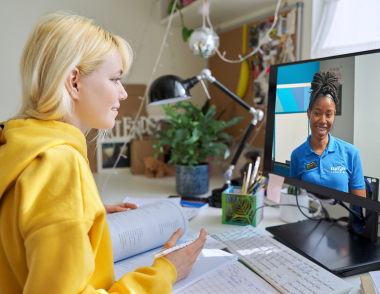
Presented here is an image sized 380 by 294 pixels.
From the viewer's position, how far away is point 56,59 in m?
0.54

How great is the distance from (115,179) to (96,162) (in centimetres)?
24

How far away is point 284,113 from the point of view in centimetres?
92

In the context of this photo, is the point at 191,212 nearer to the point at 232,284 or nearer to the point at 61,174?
the point at 232,284

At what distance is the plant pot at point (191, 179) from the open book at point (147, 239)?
440 mm

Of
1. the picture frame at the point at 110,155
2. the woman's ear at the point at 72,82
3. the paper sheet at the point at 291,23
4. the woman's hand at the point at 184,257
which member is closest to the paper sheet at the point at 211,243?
the woman's hand at the point at 184,257

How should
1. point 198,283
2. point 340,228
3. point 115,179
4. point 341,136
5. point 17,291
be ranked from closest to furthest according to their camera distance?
point 17,291 → point 198,283 → point 341,136 → point 340,228 → point 115,179

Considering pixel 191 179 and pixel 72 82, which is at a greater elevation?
pixel 72 82

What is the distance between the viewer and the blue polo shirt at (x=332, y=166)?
0.73m

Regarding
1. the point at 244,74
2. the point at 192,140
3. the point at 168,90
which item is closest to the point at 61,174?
the point at 168,90

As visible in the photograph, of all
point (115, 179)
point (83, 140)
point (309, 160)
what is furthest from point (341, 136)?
point (115, 179)

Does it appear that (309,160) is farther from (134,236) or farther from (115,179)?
(115,179)

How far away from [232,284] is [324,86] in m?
0.51

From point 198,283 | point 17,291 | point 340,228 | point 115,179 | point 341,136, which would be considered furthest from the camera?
point 115,179

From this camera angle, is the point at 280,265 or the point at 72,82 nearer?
the point at 72,82
